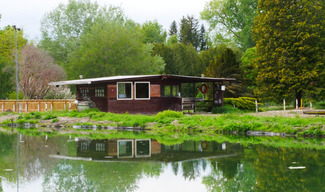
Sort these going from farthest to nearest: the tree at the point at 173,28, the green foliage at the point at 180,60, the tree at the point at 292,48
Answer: the tree at the point at 173,28, the green foliage at the point at 180,60, the tree at the point at 292,48

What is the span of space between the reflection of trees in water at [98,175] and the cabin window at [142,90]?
1667cm

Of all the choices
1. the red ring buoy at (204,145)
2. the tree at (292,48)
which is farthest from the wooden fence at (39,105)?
the red ring buoy at (204,145)

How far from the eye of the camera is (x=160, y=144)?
16.2 meters

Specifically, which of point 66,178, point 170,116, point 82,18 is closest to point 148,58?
point 82,18

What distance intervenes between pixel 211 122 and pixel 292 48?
15.7 m

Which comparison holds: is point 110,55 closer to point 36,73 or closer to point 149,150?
point 36,73

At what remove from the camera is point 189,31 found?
3174 inches

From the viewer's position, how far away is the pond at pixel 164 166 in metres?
8.98

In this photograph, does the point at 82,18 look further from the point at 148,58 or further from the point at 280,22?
the point at 280,22

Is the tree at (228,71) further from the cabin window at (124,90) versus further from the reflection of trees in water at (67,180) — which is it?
the reflection of trees in water at (67,180)

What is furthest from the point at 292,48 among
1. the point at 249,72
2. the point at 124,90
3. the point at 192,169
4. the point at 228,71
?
the point at 192,169

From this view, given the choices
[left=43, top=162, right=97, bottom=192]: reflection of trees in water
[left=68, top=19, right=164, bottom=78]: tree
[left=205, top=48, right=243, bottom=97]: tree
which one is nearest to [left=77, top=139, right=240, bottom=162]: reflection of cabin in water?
[left=43, top=162, right=97, bottom=192]: reflection of trees in water

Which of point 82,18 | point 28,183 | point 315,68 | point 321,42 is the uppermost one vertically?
point 82,18

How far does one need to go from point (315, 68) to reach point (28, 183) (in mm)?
27842
